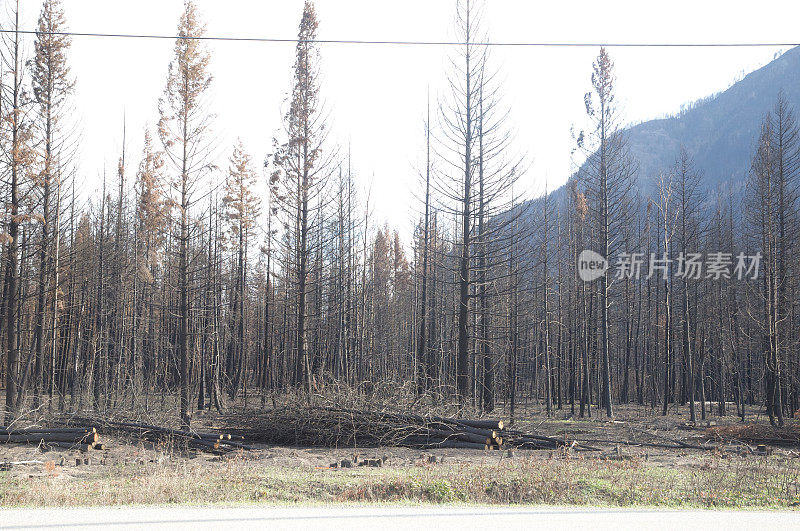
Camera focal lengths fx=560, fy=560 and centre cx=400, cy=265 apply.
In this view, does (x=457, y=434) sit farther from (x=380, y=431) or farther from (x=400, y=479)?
(x=400, y=479)

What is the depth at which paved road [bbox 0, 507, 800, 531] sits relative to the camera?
572cm

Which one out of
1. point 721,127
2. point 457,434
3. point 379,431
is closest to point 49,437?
point 379,431

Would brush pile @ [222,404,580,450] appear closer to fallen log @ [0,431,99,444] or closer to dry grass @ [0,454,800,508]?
dry grass @ [0,454,800,508]

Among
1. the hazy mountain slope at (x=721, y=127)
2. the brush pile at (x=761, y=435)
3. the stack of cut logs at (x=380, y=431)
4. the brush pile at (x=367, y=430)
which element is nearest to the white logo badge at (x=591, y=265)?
the brush pile at (x=761, y=435)

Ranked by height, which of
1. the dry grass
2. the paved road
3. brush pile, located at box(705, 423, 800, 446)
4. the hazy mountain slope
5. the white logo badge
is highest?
the hazy mountain slope

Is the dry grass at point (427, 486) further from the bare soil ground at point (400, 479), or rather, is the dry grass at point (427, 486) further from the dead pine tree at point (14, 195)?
the dead pine tree at point (14, 195)

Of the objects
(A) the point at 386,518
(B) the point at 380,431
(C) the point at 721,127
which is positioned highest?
(C) the point at 721,127

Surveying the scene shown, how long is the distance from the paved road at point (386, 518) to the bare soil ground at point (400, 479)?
721 millimetres

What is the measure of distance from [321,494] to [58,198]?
15174 mm

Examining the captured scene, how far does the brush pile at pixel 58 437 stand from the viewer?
41.0ft

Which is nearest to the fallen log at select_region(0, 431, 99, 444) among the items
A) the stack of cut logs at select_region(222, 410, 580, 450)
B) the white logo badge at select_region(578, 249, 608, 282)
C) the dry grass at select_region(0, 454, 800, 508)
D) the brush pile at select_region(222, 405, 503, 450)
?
the dry grass at select_region(0, 454, 800, 508)

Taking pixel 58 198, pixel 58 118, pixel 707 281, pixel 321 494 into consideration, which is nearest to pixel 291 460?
pixel 321 494

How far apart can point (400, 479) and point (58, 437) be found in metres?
8.96

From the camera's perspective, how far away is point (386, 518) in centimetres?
614
